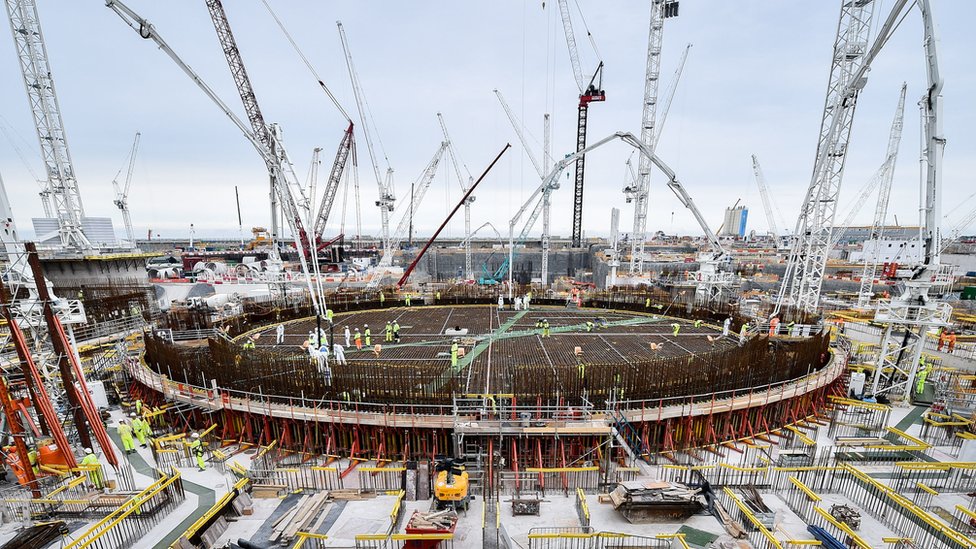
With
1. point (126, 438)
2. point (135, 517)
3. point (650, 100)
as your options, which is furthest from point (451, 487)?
point (650, 100)

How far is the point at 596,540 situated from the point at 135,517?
36.5 feet

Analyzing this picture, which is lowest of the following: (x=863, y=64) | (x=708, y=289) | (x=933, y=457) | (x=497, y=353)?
(x=933, y=457)

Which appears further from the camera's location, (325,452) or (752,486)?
(325,452)

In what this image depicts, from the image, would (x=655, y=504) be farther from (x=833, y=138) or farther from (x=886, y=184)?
(x=886, y=184)

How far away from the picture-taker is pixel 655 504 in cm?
951

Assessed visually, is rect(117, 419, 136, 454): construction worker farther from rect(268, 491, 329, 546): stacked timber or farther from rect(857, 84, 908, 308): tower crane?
rect(857, 84, 908, 308): tower crane

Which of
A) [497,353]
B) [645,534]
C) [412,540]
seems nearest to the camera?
[412,540]

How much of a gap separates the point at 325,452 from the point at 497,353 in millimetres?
8601

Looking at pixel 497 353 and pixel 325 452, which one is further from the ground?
pixel 497 353

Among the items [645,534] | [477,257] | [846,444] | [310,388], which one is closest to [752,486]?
[645,534]

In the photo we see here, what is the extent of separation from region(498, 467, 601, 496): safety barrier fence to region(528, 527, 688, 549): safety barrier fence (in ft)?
5.34

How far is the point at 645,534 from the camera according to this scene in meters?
9.24

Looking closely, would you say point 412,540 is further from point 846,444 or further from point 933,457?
point 933,457

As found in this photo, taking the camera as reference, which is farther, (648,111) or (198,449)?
(648,111)
